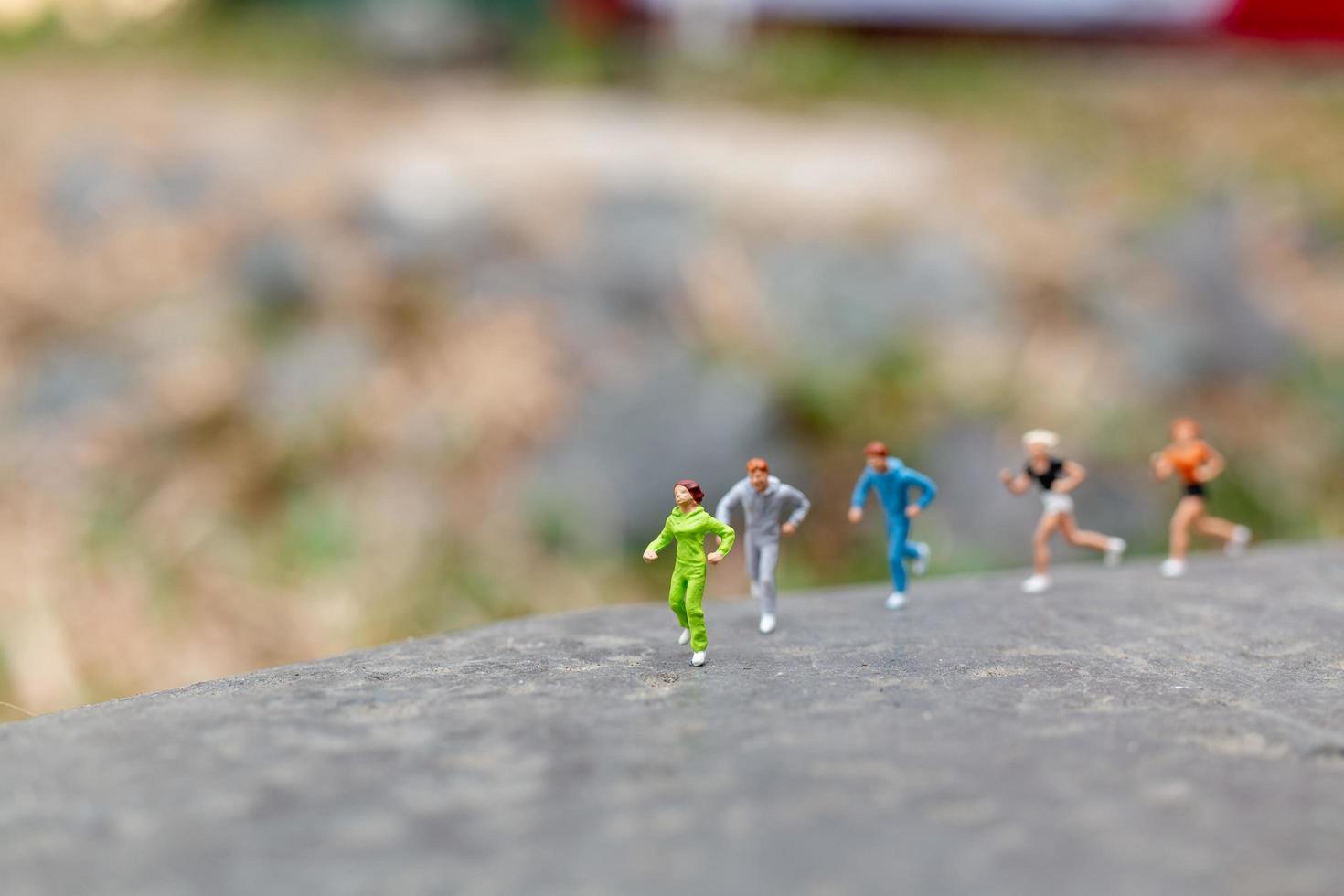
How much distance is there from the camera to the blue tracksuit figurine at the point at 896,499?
377cm

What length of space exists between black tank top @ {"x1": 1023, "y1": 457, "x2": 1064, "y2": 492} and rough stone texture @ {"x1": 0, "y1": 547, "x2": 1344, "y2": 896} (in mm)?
719

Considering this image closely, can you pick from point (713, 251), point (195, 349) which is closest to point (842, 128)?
point (713, 251)

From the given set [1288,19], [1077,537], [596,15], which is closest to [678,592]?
[1077,537]

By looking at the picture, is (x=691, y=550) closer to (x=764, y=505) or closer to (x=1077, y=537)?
(x=764, y=505)

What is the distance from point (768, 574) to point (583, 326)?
15.6ft

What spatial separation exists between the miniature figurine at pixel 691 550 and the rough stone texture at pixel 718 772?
4.6 inches

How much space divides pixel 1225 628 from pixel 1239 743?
41.7 inches

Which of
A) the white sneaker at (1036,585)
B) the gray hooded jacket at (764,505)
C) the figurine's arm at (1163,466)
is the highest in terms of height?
the gray hooded jacket at (764,505)

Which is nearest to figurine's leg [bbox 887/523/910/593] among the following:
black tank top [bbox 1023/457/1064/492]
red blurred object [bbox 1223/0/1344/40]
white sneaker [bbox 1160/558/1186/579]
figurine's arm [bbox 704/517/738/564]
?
black tank top [bbox 1023/457/1064/492]

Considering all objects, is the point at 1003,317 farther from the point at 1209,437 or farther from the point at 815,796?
the point at 815,796

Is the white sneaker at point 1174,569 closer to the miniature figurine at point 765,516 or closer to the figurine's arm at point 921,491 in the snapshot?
the figurine's arm at point 921,491

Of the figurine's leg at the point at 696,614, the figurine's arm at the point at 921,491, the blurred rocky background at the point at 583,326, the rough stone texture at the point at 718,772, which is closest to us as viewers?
the rough stone texture at the point at 718,772

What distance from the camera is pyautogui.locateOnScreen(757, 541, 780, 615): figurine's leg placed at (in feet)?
11.8

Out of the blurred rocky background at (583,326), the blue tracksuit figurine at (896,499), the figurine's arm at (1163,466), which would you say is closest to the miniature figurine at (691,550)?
the blue tracksuit figurine at (896,499)
